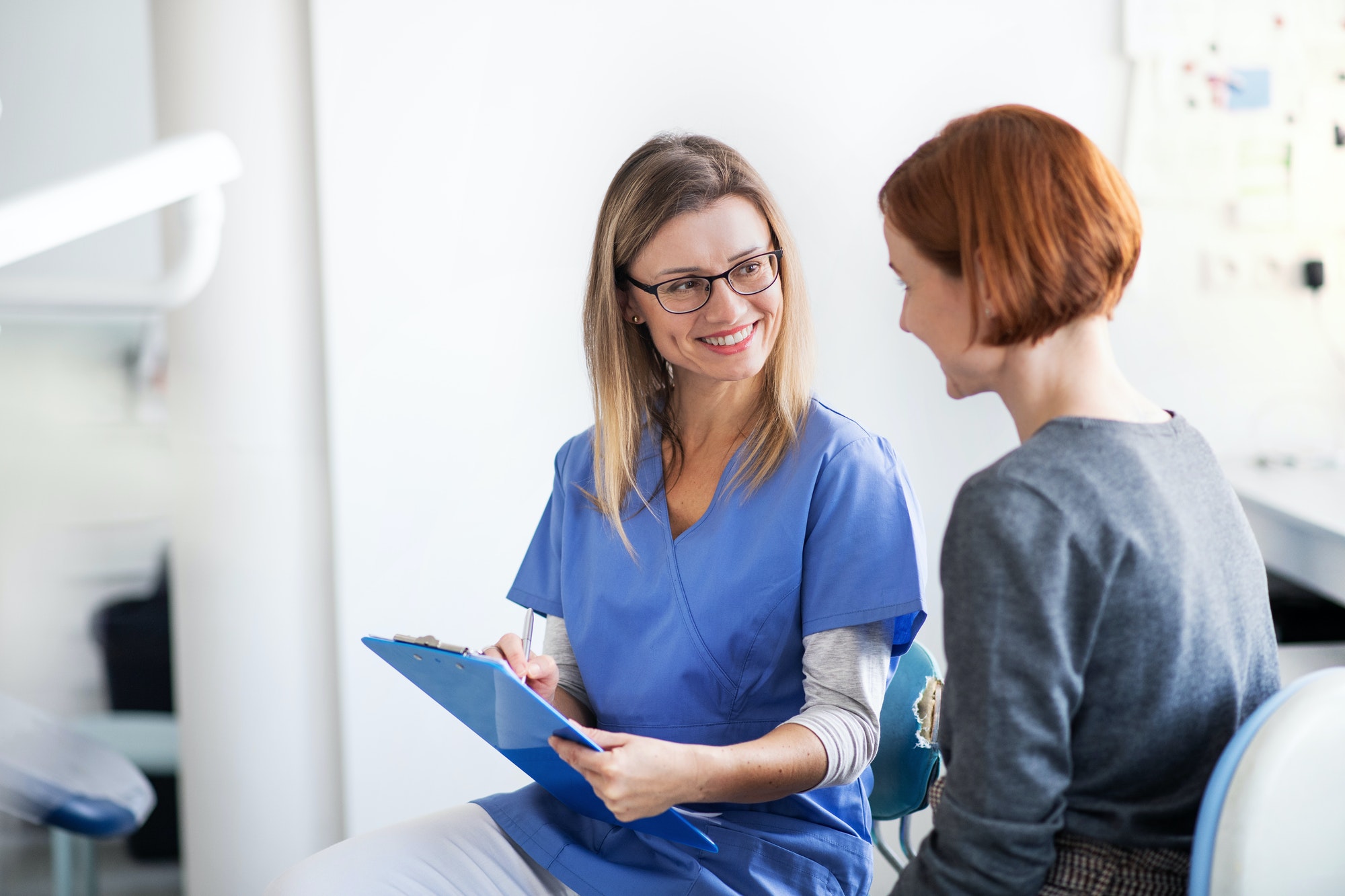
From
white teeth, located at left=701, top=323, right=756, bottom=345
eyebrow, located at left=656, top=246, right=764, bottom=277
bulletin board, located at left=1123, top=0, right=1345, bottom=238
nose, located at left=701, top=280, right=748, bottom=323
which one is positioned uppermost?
bulletin board, located at left=1123, top=0, right=1345, bottom=238

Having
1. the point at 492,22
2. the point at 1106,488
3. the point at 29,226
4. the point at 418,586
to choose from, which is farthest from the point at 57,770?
the point at 1106,488

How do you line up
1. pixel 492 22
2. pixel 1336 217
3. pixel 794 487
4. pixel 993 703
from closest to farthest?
pixel 993 703, pixel 794 487, pixel 492 22, pixel 1336 217

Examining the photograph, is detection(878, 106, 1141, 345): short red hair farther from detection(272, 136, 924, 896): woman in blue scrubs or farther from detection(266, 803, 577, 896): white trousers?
detection(266, 803, 577, 896): white trousers

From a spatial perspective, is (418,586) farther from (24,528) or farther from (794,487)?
(794,487)

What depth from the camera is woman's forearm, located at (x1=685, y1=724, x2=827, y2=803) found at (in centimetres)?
97

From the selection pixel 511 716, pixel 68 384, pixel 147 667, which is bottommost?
pixel 147 667

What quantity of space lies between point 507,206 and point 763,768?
3.73 feet

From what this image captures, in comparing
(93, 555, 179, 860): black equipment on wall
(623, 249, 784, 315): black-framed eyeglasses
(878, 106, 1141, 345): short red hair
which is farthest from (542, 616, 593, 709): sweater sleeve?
(93, 555, 179, 860): black equipment on wall

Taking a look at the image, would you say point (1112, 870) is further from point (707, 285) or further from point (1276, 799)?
point (707, 285)

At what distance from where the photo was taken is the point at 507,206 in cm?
180

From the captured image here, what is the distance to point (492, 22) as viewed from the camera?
1.76 metres

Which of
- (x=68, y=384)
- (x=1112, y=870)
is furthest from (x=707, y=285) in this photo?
(x=68, y=384)

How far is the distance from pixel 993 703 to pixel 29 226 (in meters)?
0.84

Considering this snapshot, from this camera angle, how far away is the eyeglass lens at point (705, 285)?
118cm
